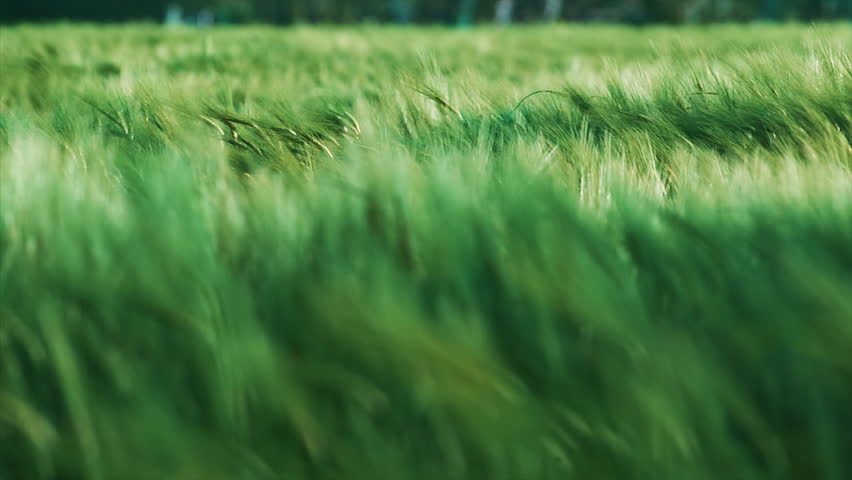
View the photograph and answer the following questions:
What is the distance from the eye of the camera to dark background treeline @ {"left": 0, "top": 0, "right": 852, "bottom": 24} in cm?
1988

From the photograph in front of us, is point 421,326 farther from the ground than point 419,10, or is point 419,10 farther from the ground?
point 419,10

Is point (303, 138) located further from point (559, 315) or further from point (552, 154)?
point (559, 315)

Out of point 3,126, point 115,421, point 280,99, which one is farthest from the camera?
point 280,99

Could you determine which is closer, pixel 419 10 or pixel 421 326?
pixel 421 326

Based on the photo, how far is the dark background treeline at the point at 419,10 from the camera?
19.9 metres

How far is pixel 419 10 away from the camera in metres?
26.1

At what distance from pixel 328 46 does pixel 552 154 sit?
2.74m

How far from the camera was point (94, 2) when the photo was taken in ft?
69.2

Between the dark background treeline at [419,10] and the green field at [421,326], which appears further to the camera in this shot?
the dark background treeline at [419,10]

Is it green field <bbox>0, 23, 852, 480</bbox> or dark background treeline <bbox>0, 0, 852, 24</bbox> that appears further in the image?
dark background treeline <bbox>0, 0, 852, 24</bbox>

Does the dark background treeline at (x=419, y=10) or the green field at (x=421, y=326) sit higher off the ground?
the dark background treeline at (x=419, y=10)

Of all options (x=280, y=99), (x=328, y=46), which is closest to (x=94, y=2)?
(x=328, y=46)

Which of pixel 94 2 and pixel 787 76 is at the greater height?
pixel 94 2

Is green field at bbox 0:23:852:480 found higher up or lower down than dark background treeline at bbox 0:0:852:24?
lower down
